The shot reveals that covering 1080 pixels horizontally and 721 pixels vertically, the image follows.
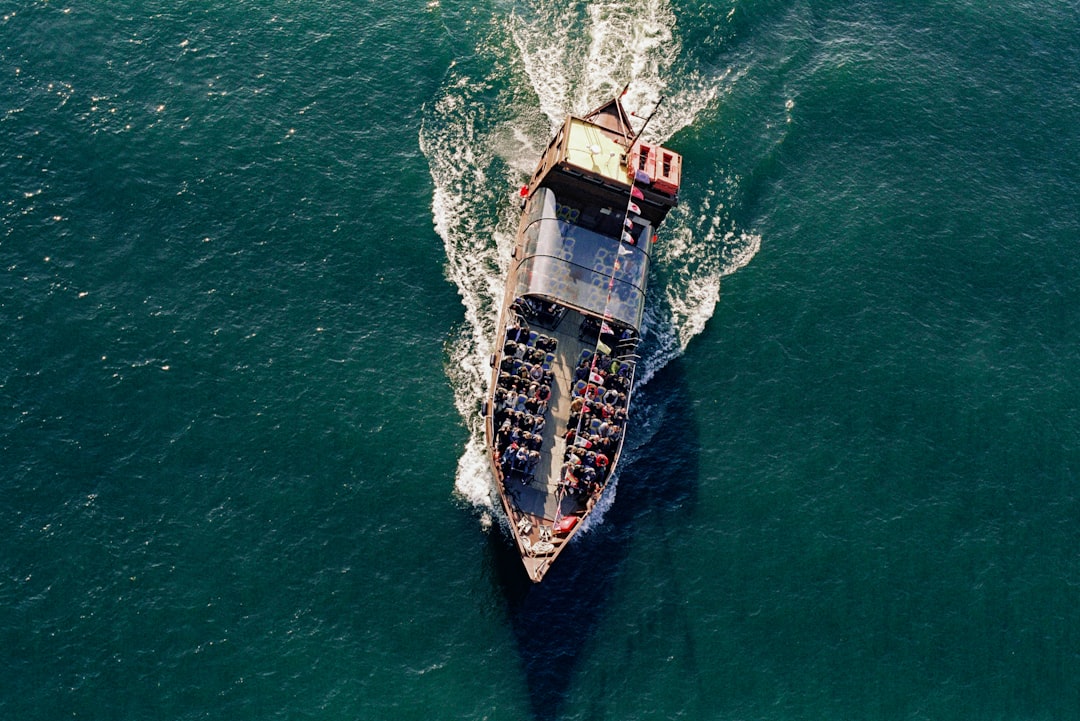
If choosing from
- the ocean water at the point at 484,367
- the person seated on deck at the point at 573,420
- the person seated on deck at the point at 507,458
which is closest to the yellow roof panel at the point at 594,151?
the ocean water at the point at 484,367

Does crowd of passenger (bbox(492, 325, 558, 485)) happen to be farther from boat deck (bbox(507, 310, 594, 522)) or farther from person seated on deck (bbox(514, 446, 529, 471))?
boat deck (bbox(507, 310, 594, 522))

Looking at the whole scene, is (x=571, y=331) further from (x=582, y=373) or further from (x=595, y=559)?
(x=595, y=559)

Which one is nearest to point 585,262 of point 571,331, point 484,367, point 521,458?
point 571,331

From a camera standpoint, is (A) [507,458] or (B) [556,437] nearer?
(A) [507,458]

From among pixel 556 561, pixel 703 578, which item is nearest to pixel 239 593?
Answer: pixel 556 561

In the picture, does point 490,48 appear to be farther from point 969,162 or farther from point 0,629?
point 0,629

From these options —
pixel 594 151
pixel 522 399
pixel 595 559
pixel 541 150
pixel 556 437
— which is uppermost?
pixel 594 151
